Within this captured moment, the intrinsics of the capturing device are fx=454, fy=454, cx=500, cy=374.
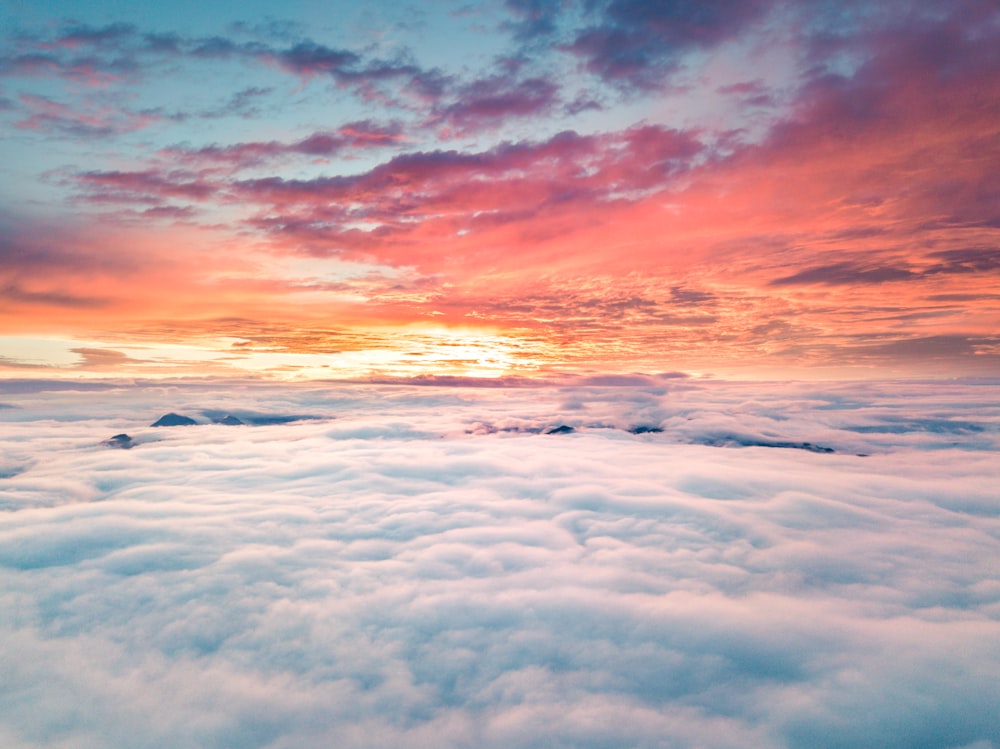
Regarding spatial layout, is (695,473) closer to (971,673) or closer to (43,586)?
(971,673)

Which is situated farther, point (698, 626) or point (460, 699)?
point (698, 626)

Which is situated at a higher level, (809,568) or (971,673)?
(971,673)

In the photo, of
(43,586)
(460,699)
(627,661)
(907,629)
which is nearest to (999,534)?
(907,629)

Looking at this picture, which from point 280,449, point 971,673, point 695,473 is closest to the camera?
point 971,673

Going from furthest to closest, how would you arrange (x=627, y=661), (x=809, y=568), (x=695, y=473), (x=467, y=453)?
(x=467, y=453) < (x=695, y=473) < (x=809, y=568) < (x=627, y=661)

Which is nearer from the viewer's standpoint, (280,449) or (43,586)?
(43,586)

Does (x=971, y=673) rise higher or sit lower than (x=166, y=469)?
higher

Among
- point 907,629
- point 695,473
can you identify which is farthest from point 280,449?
point 907,629

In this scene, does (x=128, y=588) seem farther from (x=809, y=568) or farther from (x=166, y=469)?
(x=166, y=469)

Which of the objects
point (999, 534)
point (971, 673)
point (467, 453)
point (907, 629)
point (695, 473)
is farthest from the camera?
point (467, 453)
